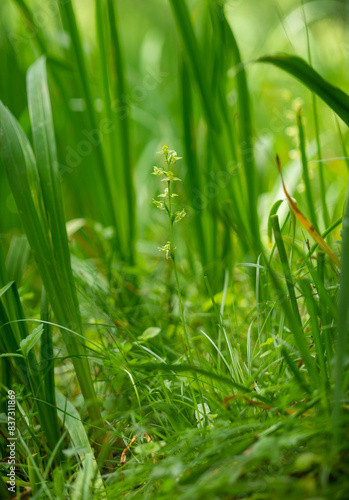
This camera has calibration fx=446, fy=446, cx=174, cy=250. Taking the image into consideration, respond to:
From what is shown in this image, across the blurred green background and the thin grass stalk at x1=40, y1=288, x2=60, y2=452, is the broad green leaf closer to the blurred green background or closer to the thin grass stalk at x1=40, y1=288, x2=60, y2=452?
the blurred green background

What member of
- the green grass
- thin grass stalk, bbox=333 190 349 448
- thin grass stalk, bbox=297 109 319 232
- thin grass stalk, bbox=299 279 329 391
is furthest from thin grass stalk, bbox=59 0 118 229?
thin grass stalk, bbox=333 190 349 448

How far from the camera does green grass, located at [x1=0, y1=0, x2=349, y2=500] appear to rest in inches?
22.5

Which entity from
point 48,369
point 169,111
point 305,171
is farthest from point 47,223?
point 169,111

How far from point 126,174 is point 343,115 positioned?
0.74 metres

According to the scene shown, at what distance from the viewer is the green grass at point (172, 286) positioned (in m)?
0.57

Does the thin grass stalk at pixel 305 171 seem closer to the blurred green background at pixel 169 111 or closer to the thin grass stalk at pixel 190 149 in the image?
the blurred green background at pixel 169 111

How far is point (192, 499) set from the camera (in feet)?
1.55

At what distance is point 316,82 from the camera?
0.73m

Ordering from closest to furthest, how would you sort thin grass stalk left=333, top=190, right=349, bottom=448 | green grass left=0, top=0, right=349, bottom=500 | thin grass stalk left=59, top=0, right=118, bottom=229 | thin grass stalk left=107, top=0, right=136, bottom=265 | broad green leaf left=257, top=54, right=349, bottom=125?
thin grass stalk left=333, top=190, right=349, bottom=448, green grass left=0, top=0, right=349, bottom=500, broad green leaf left=257, top=54, right=349, bottom=125, thin grass stalk left=59, top=0, right=118, bottom=229, thin grass stalk left=107, top=0, right=136, bottom=265

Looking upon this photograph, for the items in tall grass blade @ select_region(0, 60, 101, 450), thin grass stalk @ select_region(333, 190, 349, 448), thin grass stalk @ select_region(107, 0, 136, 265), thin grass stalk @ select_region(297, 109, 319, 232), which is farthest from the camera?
thin grass stalk @ select_region(107, 0, 136, 265)

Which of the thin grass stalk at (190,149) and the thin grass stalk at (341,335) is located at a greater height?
the thin grass stalk at (190,149)

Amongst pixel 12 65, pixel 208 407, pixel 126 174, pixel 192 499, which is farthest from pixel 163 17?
pixel 192 499

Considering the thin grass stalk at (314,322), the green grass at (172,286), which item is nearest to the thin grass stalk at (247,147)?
the green grass at (172,286)

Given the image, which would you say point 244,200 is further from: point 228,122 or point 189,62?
point 189,62
